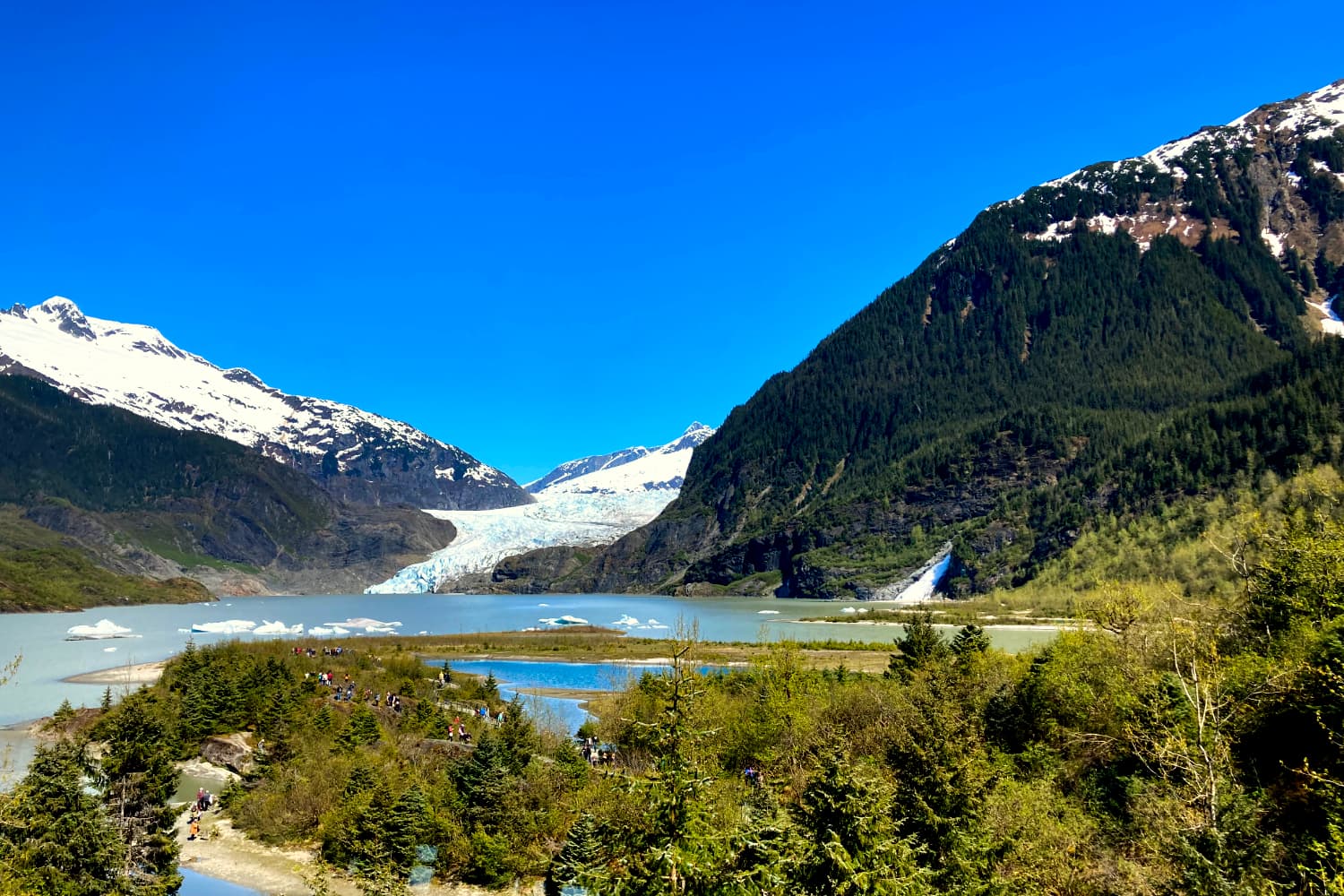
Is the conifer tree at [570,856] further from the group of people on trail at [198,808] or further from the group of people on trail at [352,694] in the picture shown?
the group of people on trail at [352,694]

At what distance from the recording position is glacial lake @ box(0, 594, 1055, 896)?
63688mm

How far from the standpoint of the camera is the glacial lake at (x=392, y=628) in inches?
2507

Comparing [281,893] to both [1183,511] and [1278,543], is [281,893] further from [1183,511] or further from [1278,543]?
[1183,511]

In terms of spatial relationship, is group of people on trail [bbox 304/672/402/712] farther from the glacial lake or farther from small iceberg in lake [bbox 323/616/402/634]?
small iceberg in lake [bbox 323/616/402/634]

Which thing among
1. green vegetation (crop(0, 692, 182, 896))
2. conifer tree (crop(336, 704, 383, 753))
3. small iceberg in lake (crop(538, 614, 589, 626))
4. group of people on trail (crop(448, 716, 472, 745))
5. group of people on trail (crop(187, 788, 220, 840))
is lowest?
small iceberg in lake (crop(538, 614, 589, 626))

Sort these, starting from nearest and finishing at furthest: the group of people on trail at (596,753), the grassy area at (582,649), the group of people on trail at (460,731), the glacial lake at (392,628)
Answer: the group of people on trail at (596,753) → the group of people on trail at (460,731) → the glacial lake at (392,628) → the grassy area at (582,649)

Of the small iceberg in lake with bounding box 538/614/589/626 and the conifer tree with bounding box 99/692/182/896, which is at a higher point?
the conifer tree with bounding box 99/692/182/896

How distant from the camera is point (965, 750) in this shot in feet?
69.8

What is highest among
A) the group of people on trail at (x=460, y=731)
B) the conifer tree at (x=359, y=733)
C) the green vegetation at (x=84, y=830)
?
the green vegetation at (x=84, y=830)

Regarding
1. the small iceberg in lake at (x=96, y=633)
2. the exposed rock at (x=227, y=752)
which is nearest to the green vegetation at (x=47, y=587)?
the small iceberg in lake at (x=96, y=633)

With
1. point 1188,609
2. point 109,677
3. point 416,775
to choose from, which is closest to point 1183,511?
point 1188,609

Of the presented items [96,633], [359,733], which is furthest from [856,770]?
[96,633]

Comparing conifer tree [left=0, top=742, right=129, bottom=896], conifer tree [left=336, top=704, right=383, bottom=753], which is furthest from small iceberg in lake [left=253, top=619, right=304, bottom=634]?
conifer tree [left=0, top=742, right=129, bottom=896]

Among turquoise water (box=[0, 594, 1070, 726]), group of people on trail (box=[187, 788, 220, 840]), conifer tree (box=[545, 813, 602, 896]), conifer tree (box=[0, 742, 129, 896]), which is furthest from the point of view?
turquoise water (box=[0, 594, 1070, 726])
